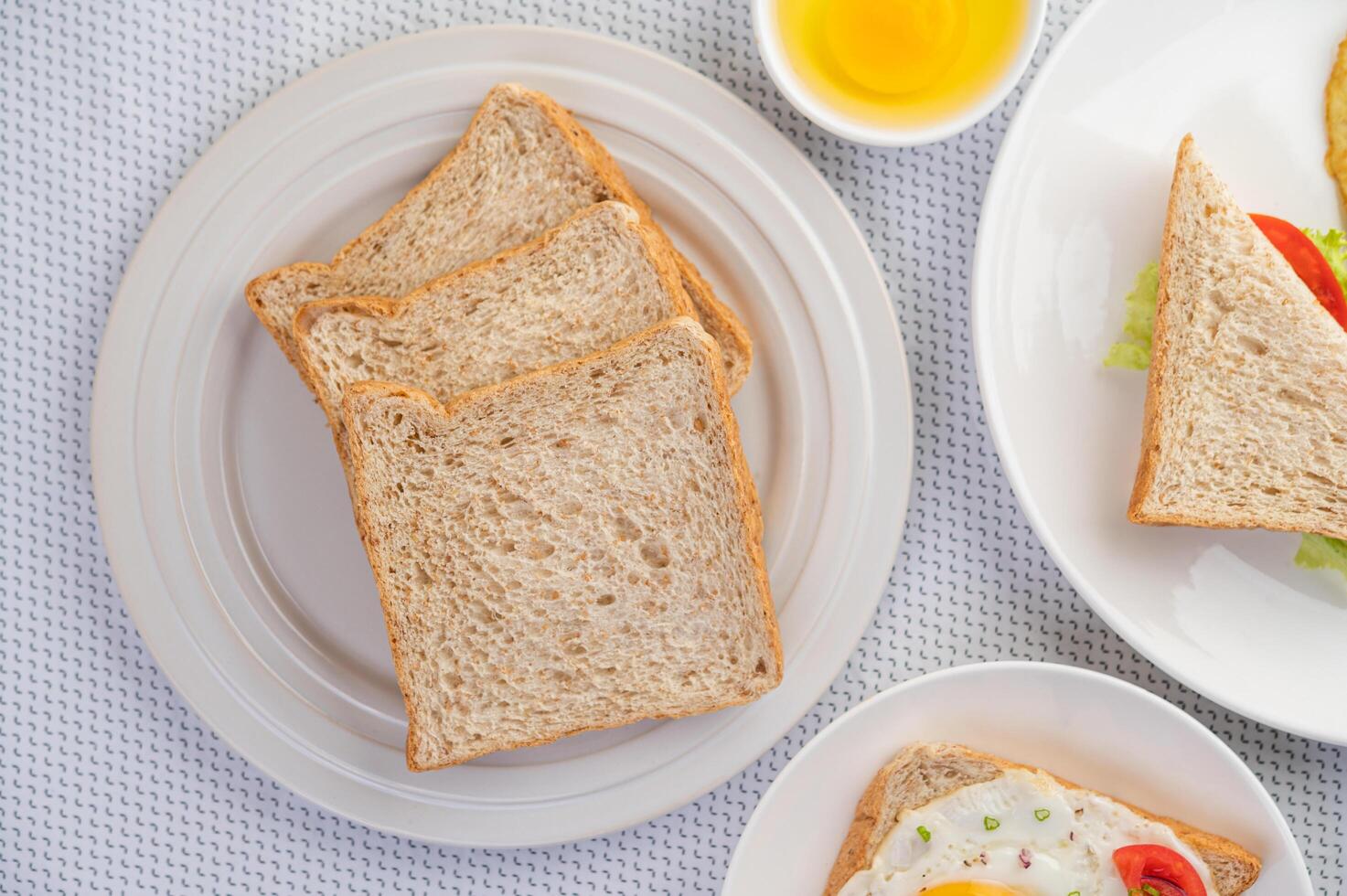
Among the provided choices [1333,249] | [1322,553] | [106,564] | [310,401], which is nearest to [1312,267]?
[1333,249]

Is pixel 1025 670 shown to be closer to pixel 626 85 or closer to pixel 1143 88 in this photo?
pixel 1143 88

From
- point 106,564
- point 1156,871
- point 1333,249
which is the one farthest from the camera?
point 106,564

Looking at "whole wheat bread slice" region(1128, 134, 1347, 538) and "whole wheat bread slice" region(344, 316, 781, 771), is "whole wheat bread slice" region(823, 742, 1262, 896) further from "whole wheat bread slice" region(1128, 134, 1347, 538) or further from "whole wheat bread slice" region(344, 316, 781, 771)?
"whole wheat bread slice" region(1128, 134, 1347, 538)

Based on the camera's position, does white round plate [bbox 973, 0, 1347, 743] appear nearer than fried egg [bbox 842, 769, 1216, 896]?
No

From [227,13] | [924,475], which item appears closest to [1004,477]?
[924,475]

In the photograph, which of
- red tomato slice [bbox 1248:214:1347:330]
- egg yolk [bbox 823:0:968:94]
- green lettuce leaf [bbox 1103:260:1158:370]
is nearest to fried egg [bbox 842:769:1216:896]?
green lettuce leaf [bbox 1103:260:1158:370]

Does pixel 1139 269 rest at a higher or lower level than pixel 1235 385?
higher

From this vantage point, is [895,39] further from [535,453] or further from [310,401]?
[310,401]
